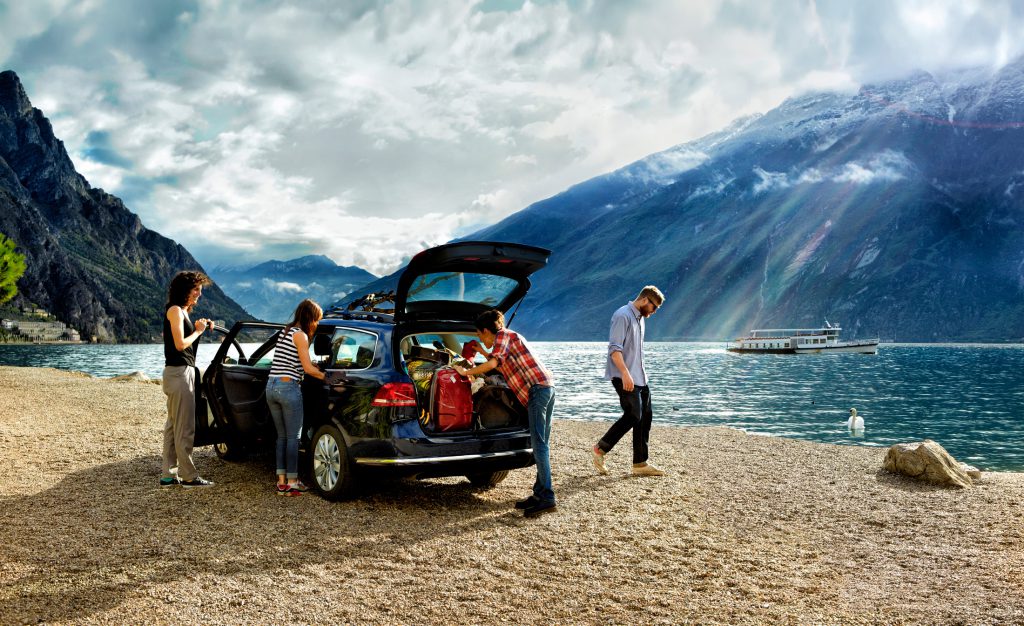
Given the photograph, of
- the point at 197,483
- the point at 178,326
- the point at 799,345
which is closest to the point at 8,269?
the point at 197,483

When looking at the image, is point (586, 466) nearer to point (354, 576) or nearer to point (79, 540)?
point (354, 576)

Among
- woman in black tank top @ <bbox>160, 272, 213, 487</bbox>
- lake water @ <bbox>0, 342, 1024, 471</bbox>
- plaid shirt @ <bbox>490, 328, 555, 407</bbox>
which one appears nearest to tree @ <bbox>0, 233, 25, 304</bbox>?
lake water @ <bbox>0, 342, 1024, 471</bbox>

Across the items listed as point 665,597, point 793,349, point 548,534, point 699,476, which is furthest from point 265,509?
point 793,349

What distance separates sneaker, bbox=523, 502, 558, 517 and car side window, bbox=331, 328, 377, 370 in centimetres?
210

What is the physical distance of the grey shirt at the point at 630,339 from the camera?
28.0 feet

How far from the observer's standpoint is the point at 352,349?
724 cm

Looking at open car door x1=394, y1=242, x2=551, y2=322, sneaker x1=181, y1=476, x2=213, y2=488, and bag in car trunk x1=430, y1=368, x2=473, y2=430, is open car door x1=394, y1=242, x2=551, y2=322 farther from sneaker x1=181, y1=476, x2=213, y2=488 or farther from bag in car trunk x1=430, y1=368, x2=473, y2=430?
sneaker x1=181, y1=476, x2=213, y2=488

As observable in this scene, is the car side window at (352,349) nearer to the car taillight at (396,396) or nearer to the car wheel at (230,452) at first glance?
the car taillight at (396,396)

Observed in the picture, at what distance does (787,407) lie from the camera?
35.0 metres

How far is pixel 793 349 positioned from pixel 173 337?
5179 inches

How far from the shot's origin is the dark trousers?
8617mm

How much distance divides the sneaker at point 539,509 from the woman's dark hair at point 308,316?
2.86m

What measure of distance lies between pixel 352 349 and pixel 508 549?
2650mm

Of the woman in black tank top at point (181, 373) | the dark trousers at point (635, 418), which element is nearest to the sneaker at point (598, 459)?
the dark trousers at point (635, 418)
